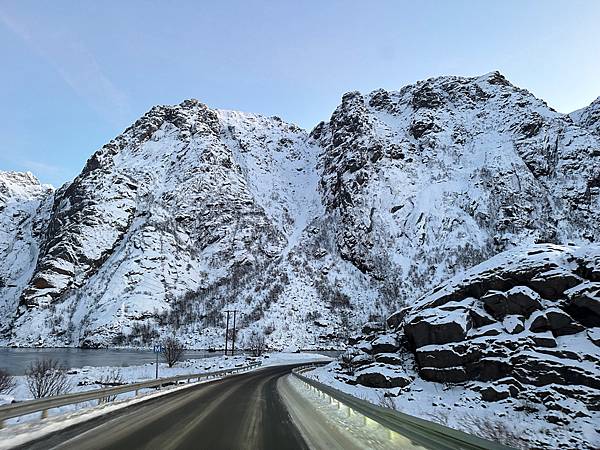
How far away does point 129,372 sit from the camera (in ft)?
154

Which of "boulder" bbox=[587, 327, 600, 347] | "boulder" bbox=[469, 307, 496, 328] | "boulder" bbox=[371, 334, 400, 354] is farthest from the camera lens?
"boulder" bbox=[371, 334, 400, 354]

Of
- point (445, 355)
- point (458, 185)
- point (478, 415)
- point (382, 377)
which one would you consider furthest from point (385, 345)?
point (458, 185)

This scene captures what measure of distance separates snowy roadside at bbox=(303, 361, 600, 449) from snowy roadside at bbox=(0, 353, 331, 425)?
12401mm

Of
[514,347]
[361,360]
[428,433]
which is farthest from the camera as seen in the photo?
[361,360]

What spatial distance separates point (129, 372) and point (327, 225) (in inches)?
4656

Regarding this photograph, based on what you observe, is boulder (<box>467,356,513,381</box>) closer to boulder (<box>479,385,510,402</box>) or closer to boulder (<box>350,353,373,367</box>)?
boulder (<box>479,385,510,402</box>)

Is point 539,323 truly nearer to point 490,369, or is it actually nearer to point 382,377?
point 490,369

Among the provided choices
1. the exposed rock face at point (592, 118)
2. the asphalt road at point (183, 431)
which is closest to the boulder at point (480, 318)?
the asphalt road at point (183, 431)

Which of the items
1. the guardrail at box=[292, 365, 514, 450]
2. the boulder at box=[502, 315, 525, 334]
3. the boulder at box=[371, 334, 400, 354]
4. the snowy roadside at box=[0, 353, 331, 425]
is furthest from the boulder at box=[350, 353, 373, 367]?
the guardrail at box=[292, 365, 514, 450]

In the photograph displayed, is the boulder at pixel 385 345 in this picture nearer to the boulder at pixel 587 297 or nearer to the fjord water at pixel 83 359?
the boulder at pixel 587 297

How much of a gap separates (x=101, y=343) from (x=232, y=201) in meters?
82.6

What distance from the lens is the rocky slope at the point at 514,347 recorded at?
17.2 metres

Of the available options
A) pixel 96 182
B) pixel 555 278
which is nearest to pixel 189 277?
pixel 96 182

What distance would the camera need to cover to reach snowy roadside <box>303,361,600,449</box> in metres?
12.8
